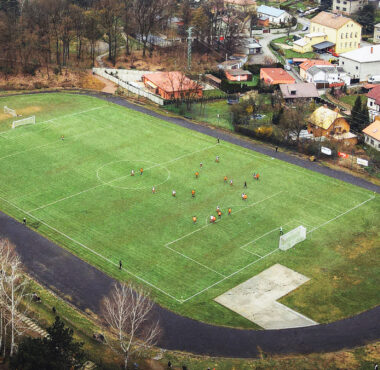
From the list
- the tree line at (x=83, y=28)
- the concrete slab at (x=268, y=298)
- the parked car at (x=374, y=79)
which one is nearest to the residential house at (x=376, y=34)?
the parked car at (x=374, y=79)

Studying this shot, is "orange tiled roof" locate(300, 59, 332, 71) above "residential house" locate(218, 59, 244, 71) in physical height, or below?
above

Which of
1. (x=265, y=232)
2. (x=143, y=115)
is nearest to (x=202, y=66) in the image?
(x=143, y=115)

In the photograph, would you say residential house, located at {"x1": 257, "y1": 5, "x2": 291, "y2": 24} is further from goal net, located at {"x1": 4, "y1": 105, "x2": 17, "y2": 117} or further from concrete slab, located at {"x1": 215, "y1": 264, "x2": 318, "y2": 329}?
concrete slab, located at {"x1": 215, "y1": 264, "x2": 318, "y2": 329}

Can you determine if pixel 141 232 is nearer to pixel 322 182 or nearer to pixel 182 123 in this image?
pixel 322 182

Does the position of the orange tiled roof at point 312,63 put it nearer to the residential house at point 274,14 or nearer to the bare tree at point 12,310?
the residential house at point 274,14

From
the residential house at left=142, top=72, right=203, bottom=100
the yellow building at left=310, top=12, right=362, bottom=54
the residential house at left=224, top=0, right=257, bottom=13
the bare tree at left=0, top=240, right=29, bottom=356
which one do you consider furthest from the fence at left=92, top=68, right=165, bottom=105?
the bare tree at left=0, top=240, right=29, bottom=356

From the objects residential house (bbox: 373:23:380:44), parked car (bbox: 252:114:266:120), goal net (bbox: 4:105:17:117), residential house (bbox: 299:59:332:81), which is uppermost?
residential house (bbox: 373:23:380:44)

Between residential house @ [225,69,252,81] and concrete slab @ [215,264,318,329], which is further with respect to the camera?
residential house @ [225,69,252,81]
